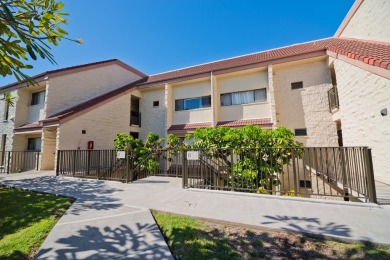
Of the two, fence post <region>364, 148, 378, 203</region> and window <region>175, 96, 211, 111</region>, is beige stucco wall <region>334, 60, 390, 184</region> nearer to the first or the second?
fence post <region>364, 148, 378, 203</region>

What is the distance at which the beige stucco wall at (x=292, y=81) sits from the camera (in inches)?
446

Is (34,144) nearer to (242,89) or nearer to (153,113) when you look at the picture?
(153,113)

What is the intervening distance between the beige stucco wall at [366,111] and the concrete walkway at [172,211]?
136 inches

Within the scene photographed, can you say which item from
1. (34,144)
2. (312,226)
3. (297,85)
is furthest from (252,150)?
(34,144)

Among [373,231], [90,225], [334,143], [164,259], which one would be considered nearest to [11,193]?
[90,225]

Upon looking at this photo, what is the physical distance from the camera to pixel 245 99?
43.9ft

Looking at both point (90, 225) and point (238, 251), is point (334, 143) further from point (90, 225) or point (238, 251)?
point (90, 225)

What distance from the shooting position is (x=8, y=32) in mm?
3590

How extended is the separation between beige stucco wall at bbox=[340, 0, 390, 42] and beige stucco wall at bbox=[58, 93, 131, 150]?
50.8 feet

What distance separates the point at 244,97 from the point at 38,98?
16097 millimetres

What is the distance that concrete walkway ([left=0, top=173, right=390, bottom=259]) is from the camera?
314 cm

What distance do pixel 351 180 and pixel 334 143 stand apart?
→ 560cm

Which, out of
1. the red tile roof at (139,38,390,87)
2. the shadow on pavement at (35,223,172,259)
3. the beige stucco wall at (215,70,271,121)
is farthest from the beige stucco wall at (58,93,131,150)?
the shadow on pavement at (35,223,172,259)

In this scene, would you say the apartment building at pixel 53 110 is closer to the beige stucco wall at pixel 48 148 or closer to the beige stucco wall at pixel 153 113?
the beige stucco wall at pixel 48 148
